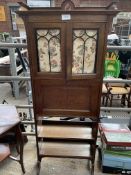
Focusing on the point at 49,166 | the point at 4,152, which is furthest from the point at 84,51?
the point at 49,166

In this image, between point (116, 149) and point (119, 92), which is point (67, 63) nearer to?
point (116, 149)

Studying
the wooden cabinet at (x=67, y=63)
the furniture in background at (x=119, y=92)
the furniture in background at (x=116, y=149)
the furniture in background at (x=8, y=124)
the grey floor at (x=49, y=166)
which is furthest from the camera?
the furniture in background at (x=119, y=92)

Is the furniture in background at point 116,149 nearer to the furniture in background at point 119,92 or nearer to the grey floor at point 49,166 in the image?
the grey floor at point 49,166

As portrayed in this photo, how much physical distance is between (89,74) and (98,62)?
10 centimetres

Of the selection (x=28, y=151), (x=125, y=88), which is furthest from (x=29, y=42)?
(x=125, y=88)

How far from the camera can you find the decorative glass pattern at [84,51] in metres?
1.08

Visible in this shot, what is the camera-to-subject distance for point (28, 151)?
5.61ft

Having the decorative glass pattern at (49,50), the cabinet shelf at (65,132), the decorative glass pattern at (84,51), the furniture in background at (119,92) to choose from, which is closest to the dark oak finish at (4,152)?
the cabinet shelf at (65,132)

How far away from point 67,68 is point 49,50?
157 millimetres

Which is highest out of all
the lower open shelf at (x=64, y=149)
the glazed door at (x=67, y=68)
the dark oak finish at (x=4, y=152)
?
the glazed door at (x=67, y=68)

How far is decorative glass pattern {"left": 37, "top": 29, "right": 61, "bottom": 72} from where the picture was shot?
3.56 ft

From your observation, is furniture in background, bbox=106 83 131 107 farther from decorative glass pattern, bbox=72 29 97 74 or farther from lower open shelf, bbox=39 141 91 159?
decorative glass pattern, bbox=72 29 97 74

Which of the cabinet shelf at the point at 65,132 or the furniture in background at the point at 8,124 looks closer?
the furniture in background at the point at 8,124

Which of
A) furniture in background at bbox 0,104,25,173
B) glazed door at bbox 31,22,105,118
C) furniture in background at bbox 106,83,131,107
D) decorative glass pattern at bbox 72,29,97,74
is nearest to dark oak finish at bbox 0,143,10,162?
furniture in background at bbox 0,104,25,173
